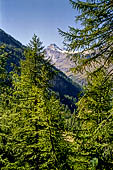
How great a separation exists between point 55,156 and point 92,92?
284 centimetres

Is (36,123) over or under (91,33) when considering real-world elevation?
under

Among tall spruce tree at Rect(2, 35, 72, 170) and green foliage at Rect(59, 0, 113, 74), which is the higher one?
green foliage at Rect(59, 0, 113, 74)

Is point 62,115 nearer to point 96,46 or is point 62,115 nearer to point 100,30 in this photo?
point 96,46

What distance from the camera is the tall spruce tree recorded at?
6023mm

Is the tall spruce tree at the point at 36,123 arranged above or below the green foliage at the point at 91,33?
below

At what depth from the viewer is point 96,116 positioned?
8805 mm

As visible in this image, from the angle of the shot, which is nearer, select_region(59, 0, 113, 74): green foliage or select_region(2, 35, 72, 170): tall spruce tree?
select_region(59, 0, 113, 74): green foliage

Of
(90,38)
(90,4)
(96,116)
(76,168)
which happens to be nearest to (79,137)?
(76,168)

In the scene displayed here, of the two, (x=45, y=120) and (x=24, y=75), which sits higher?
(x=24, y=75)

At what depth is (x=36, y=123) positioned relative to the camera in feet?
25.7

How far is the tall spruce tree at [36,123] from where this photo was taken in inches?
237

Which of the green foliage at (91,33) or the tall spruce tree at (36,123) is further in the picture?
the tall spruce tree at (36,123)

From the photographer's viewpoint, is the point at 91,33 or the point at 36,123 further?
the point at 36,123

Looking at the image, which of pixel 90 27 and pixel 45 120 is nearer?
pixel 90 27
